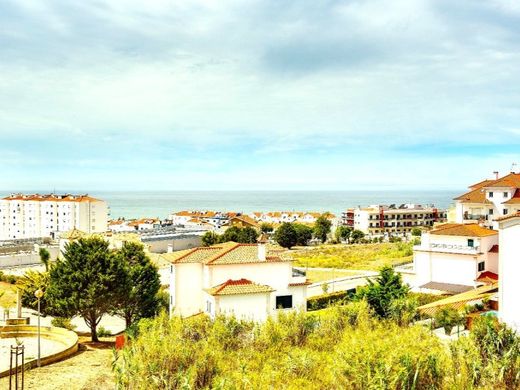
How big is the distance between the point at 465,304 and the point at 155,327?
18238mm

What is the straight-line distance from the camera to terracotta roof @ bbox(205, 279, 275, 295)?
27.5m

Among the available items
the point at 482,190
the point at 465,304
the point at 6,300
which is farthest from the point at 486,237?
the point at 6,300

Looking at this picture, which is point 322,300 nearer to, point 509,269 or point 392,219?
point 509,269

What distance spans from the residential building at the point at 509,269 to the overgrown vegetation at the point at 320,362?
8.33m

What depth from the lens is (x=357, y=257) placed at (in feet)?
233

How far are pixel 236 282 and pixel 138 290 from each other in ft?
26.7

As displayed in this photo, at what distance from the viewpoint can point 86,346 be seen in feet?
93.6

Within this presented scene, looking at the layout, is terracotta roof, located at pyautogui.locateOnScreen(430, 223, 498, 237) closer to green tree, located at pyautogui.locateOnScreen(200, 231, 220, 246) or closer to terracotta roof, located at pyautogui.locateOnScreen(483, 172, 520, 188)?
terracotta roof, located at pyautogui.locateOnScreen(483, 172, 520, 188)

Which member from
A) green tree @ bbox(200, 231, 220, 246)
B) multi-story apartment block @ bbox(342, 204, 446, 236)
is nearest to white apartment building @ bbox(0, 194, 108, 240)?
green tree @ bbox(200, 231, 220, 246)

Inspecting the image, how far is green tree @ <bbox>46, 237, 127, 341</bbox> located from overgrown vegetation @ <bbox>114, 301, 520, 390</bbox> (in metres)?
12.5

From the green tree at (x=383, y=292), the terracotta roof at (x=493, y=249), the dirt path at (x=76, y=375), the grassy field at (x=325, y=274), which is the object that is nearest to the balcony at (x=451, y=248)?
the terracotta roof at (x=493, y=249)

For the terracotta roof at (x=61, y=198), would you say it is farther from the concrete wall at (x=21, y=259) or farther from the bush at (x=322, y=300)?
the bush at (x=322, y=300)

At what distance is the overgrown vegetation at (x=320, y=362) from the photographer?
488 inches

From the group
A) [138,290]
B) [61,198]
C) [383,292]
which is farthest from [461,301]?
[61,198]
